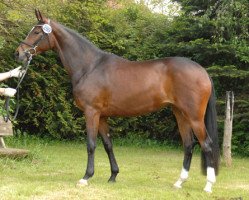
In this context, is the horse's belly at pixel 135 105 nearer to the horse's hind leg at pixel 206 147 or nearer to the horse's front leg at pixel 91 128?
the horse's front leg at pixel 91 128

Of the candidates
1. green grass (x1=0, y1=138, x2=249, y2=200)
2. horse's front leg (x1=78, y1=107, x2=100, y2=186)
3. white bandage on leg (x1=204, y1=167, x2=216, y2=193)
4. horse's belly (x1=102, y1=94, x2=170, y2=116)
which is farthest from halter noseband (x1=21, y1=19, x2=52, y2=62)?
white bandage on leg (x1=204, y1=167, x2=216, y2=193)

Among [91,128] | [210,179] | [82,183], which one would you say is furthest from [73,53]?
[210,179]

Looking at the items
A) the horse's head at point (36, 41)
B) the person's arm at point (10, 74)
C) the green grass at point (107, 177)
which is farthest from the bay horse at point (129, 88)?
the person's arm at point (10, 74)

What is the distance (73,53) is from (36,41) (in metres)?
0.56

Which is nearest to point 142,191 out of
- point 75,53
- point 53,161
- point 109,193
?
point 109,193

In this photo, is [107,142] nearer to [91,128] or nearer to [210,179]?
[91,128]

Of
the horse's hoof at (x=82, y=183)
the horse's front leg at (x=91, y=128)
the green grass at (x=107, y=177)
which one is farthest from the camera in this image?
the horse's front leg at (x=91, y=128)

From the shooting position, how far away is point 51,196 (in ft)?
16.6

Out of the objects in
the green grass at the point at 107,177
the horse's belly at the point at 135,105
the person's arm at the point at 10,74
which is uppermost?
the person's arm at the point at 10,74

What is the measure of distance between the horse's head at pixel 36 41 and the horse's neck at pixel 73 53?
0.13m

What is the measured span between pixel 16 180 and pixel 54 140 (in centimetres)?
562

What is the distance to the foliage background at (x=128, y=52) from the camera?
10.2 meters

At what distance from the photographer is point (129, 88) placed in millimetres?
5961

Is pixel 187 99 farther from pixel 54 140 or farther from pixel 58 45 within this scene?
pixel 54 140
